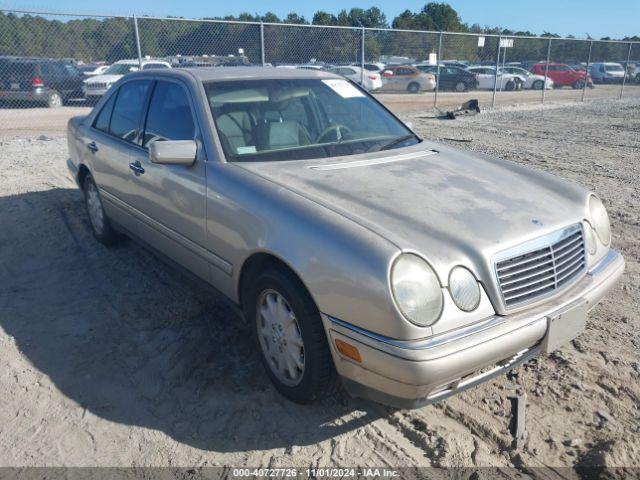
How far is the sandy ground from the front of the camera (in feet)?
8.61

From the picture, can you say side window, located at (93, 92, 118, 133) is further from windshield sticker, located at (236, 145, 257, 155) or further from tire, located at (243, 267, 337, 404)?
tire, located at (243, 267, 337, 404)

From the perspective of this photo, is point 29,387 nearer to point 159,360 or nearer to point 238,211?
point 159,360

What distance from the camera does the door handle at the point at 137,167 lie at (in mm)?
4004

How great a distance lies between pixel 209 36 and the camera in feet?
47.7

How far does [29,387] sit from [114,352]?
507 millimetres

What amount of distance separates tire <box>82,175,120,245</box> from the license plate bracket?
384cm

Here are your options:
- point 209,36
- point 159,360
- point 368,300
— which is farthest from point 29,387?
point 209,36

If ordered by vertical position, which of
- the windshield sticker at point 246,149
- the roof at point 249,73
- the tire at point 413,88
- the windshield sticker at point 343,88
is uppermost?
the roof at point 249,73

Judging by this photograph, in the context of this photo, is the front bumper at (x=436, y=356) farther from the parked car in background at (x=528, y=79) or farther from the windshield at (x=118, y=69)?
the parked car in background at (x=528, y=79)

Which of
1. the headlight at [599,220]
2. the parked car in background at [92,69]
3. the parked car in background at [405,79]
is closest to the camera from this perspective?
the headlight at [599,220]

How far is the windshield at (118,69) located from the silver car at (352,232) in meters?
15.5

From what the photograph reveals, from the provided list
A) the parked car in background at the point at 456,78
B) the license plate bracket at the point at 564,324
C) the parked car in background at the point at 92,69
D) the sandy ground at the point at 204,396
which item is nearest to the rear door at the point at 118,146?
the sandy ground at the point at 204,396

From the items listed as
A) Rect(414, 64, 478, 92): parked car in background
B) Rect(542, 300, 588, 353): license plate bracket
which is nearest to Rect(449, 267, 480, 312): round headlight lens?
Rect(542, 300, 588, 353): license plate bracket

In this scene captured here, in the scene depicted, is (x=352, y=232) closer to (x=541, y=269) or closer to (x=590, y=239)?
(x=541, y=269)
